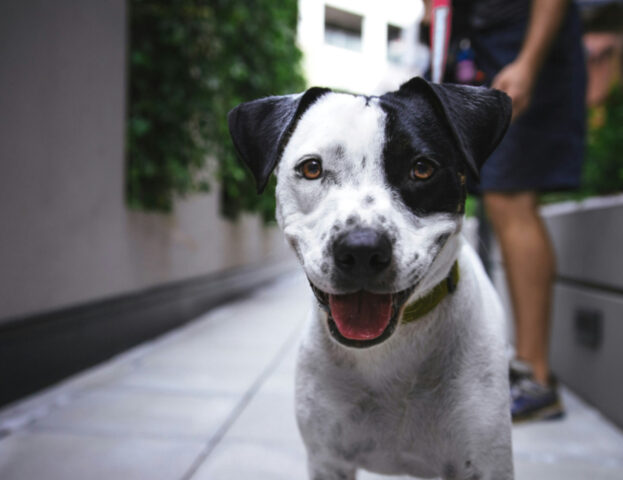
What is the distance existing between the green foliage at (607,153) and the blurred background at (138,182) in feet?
0.04

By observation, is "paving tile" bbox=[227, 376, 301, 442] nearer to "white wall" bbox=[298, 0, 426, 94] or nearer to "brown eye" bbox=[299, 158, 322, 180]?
"brown eye" bbox=[299, 158, 322, 180]

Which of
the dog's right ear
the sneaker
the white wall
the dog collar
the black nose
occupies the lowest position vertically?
the sneaker

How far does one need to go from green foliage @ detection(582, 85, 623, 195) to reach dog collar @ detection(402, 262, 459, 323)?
7.62 feet

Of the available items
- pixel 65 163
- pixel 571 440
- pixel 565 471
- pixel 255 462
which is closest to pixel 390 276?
pixel 255 462

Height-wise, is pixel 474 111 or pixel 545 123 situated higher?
pixel 545 123

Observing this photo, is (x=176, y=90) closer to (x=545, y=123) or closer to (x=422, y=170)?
(x=545, y=123)

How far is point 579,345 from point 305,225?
2.28 m

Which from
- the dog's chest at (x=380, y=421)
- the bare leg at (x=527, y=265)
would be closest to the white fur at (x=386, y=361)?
the dog's chest at (x=380, y=421)

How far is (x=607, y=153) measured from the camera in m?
3.40

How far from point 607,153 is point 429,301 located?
8.76ft

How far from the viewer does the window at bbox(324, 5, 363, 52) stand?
20.3 meters

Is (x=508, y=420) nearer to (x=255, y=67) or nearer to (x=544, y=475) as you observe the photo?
(x=544, y=475)

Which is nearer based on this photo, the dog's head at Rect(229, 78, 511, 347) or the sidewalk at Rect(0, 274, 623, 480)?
the dog's head at Rect(229, 78, 511, 347)

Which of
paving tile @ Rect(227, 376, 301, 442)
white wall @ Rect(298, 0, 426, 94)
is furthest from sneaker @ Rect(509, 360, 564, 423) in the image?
white wall @ Rect(298, 0, 426, 94)
